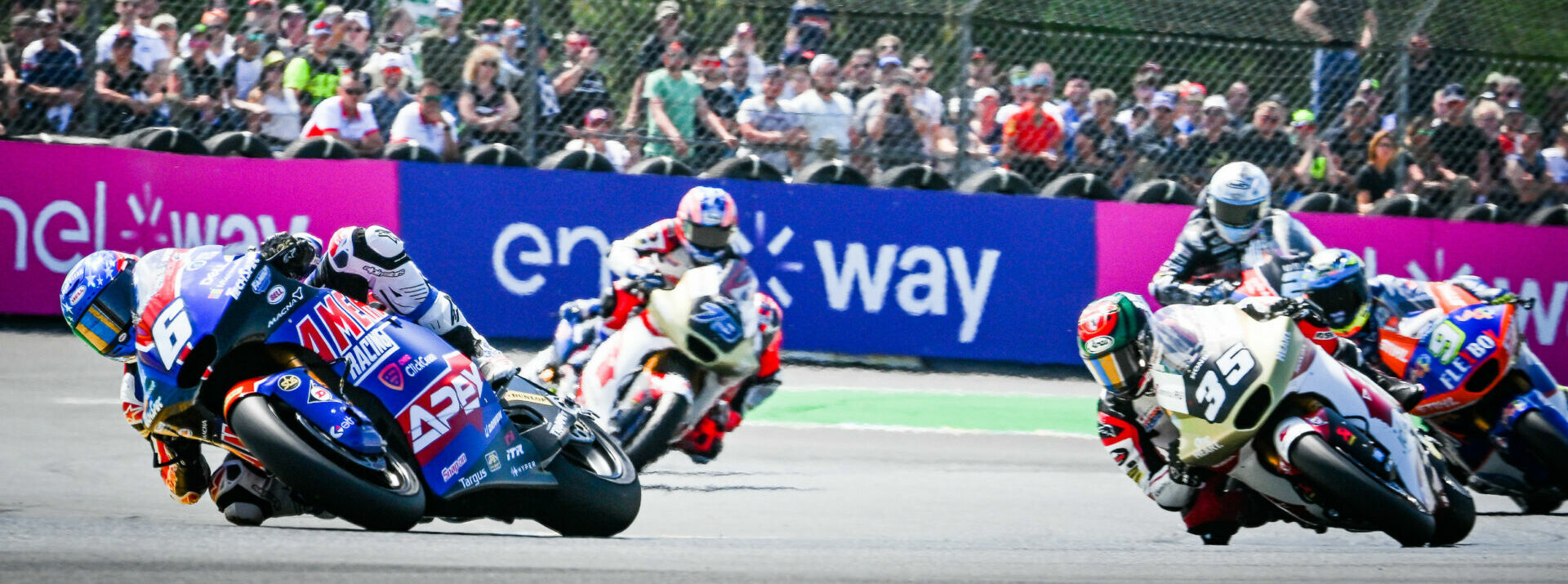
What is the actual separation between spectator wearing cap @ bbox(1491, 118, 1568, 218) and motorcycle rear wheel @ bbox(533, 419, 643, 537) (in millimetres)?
9105

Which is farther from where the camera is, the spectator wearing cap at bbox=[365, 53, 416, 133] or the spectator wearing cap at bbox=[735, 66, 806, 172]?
the spectator wearing cap at bbox=[735, 66, 806, 172]

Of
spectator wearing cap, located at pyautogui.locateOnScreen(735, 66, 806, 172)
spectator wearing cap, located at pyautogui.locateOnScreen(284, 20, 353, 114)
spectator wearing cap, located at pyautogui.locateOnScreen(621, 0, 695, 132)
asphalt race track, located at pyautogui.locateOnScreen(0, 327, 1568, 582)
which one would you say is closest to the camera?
asphalt race track, located at pyautogui.locateOnScreen(0, 327, 1568, 582)

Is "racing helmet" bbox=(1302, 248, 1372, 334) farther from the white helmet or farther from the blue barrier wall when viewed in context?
the blue barrier wall

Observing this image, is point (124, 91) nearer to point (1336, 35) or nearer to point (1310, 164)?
point (1310, 164)

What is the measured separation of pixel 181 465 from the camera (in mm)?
5492

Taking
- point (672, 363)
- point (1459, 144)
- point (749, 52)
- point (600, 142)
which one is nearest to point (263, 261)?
point (672, 363)

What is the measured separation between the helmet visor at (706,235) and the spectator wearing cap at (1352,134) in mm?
5642

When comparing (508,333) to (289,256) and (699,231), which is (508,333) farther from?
(289,256)

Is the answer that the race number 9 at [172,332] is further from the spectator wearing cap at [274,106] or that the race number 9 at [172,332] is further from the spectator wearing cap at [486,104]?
the spectator wearing cap at [486,104]

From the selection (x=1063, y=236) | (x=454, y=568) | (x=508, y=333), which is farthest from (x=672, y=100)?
(x=454, y=568)

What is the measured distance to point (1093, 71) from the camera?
11898 mm

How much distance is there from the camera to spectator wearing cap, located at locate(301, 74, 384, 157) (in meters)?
10.9

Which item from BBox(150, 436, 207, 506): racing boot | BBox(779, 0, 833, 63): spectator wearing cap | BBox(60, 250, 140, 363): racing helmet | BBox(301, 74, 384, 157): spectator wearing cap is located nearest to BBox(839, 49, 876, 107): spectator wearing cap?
BBox(779, 0, 833, 63): spectator wearing cap

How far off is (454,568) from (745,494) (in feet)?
11.1
